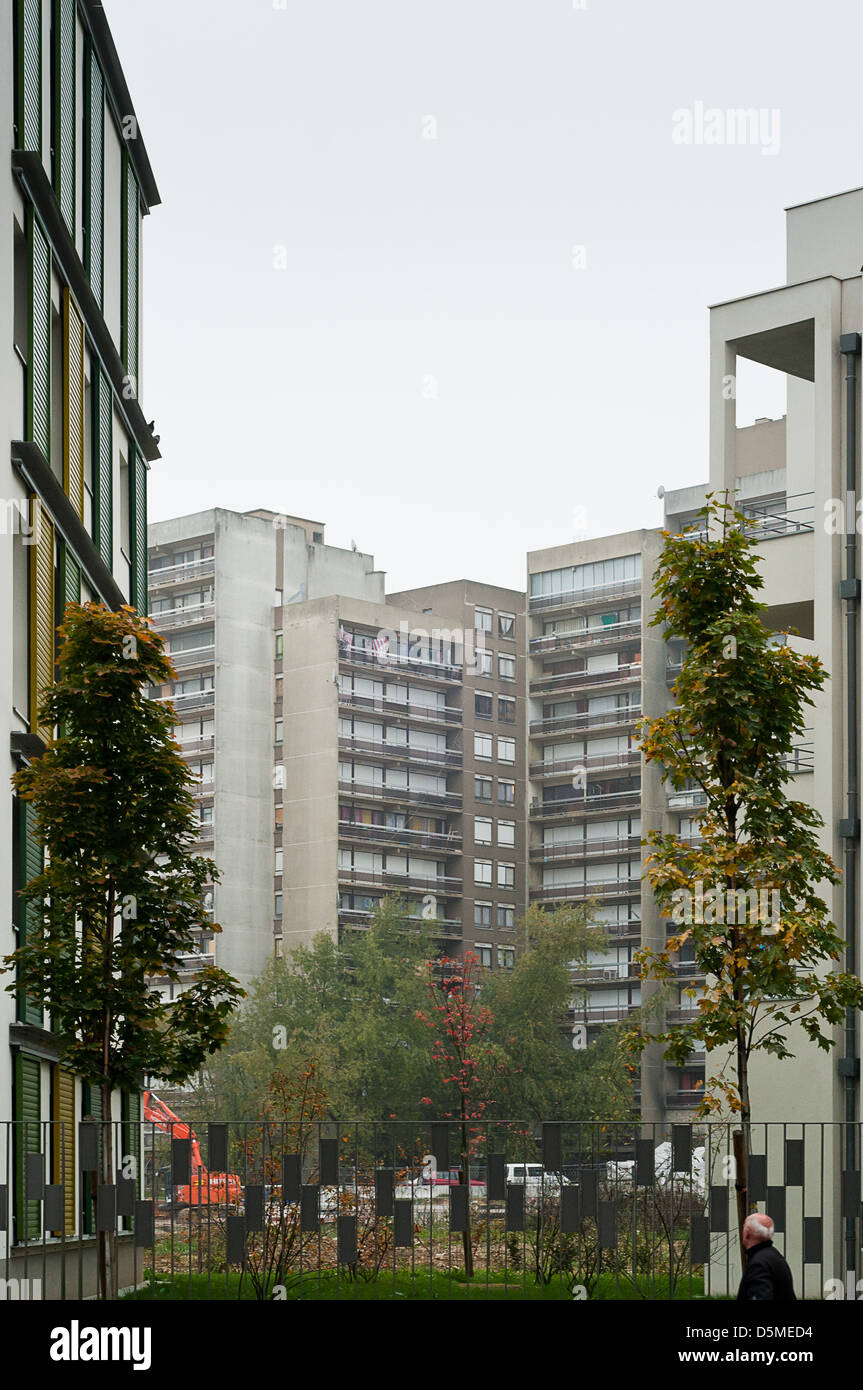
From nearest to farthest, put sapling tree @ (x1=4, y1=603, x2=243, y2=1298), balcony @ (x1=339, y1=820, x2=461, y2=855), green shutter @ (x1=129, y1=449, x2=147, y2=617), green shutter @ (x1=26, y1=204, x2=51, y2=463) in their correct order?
sapling tree @ (x1=4, y1=603, x2=243, y2=1298) < green shutter @ (x1=26, y1=204, x2=51, y2=463) < green shutter @ (x1=129, y1=449, x2=147, y2=617) < balcony @ (x1=339, y1=820, x2=461, y2=855)

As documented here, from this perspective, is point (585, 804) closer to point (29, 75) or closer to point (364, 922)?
point (364, 922)

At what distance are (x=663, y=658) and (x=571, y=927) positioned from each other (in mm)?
31048

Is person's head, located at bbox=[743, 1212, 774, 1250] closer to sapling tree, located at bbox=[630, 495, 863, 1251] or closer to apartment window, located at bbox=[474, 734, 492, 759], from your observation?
sapling tree, located at bbox=[630, 495, 863, 1251]

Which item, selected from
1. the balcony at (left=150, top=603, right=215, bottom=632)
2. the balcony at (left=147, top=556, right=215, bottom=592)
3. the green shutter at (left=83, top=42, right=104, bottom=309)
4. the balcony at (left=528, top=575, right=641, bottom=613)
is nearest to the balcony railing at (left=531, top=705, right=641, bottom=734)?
the balcony at (left=528, top=575, right=641, bottom=613)

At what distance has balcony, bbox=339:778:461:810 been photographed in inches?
3989

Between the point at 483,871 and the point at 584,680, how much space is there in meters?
12.1

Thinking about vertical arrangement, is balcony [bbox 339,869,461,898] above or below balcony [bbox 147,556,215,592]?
below

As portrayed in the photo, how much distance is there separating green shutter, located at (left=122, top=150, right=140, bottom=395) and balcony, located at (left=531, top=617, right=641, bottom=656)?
74.1 meters

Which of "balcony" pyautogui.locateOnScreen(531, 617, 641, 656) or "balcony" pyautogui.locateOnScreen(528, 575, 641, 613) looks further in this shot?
"balcony" pyautogui.locateOnScreen(528, 575, 641, 613)

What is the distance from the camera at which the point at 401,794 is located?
104m

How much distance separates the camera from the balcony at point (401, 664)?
4013 inches
